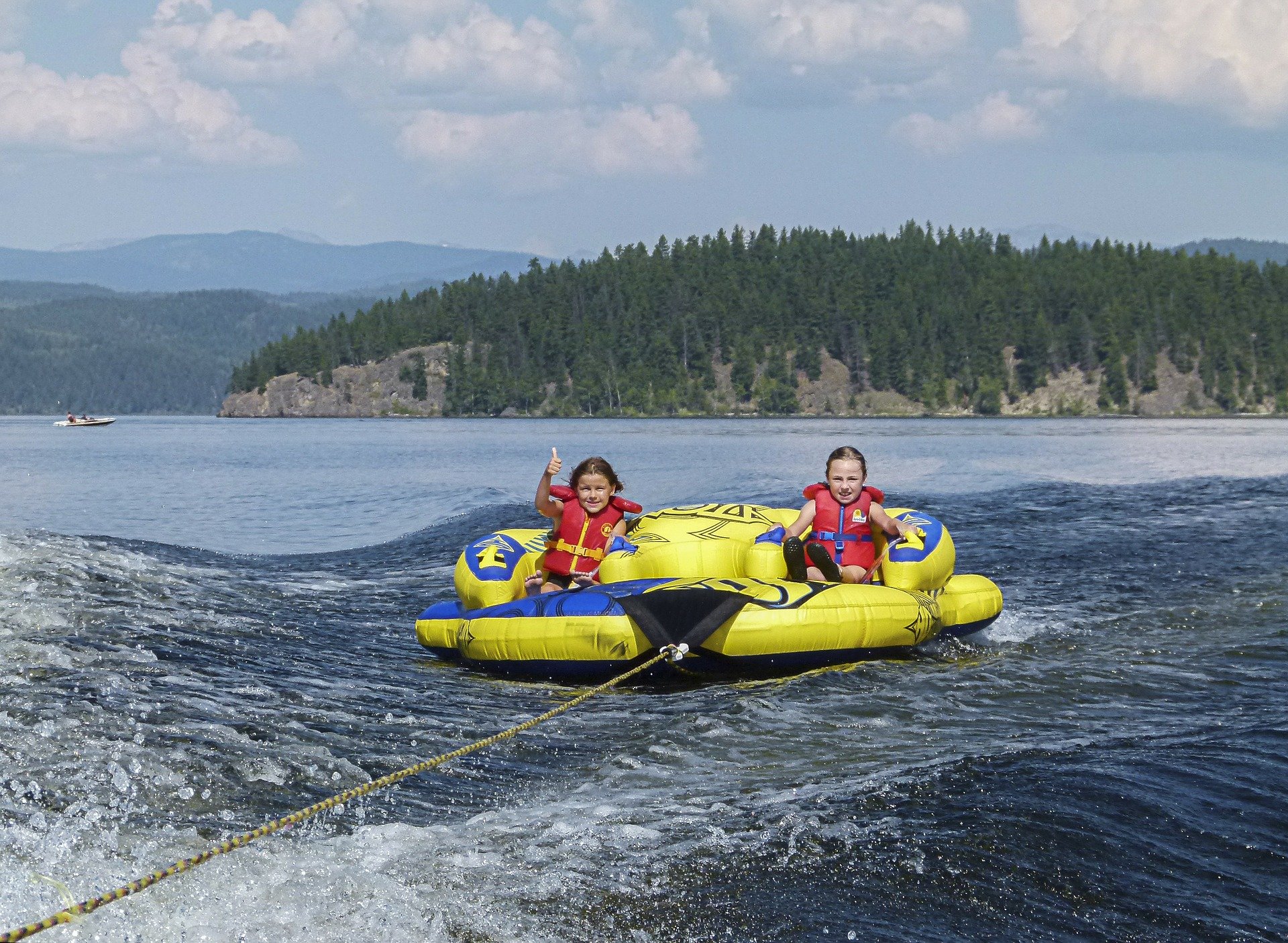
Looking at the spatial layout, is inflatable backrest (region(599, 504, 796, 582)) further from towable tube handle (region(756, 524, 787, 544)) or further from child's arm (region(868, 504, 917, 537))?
child's arm (region(868, 504, 917, 537))

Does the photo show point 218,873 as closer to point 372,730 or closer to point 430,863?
point 430,863

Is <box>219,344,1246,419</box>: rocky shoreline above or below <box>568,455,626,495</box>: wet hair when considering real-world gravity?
above

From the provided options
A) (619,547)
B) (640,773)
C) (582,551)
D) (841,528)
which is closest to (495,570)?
(582,551)

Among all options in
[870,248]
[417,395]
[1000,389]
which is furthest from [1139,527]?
[870,248]

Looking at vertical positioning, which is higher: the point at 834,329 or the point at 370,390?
the point at 834,329

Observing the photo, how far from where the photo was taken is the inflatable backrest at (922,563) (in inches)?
451

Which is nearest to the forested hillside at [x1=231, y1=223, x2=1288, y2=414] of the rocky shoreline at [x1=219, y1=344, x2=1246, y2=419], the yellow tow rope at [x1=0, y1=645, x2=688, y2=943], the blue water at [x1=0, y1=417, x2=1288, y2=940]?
the rocky shoreline at [x1=219, y1=344, x2=1246, y2=419]

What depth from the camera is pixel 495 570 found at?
456 inches

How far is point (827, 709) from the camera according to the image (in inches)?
358

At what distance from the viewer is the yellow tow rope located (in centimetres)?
429

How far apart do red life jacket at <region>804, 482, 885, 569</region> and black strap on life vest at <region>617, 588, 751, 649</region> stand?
2061 millimetres

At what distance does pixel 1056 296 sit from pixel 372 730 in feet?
498

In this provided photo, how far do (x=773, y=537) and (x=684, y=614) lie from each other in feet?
6.47

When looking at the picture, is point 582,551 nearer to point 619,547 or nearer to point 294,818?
point 619,547
